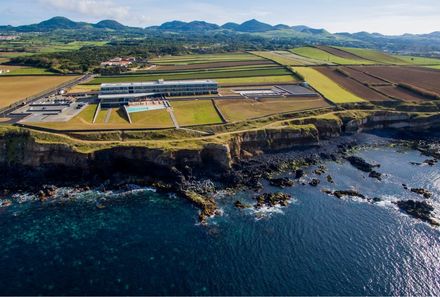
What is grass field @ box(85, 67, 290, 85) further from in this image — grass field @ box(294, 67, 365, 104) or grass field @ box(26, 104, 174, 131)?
grass field @ box(26, 104, 174, 131)

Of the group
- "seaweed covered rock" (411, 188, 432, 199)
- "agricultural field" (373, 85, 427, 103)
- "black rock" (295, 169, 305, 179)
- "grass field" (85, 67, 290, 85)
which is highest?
"grass field" (85, 67, 290, 85)

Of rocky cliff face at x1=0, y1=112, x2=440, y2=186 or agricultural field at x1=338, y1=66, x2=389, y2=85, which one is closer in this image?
rocky cliff face at x1=0, y1=112, x2=440, y2=186

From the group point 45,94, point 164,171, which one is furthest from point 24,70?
point 164,171

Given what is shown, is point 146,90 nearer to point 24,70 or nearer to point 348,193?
point 348,193

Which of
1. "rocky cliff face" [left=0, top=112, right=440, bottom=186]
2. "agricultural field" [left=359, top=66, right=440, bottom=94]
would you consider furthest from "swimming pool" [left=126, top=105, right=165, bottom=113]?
"agricultural field" [left=359, top=66, right=440, bottom=94]

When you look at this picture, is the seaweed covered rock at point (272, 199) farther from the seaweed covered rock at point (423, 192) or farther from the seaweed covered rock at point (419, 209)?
the seaweed covered rock at point (423, 192)

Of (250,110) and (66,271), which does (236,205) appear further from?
(250,110)
